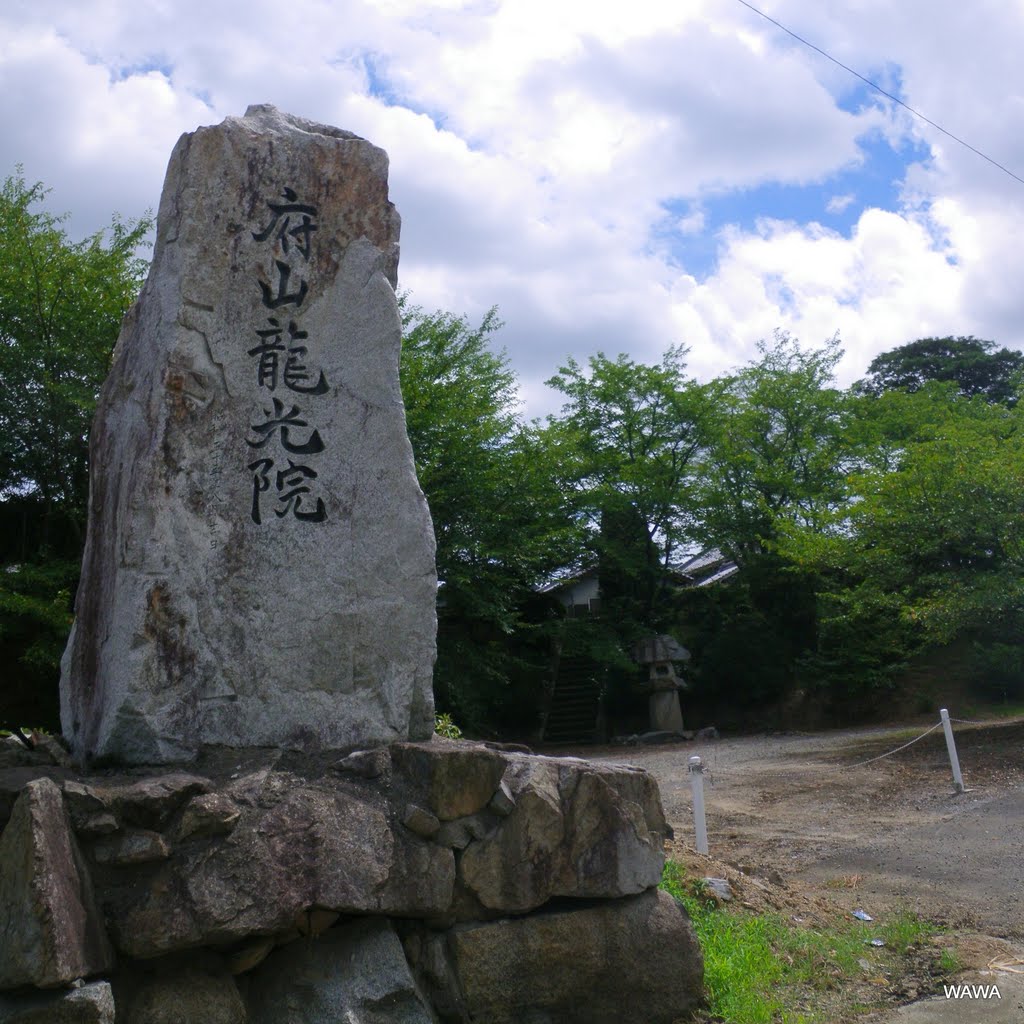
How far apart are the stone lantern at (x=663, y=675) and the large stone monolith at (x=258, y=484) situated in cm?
1688

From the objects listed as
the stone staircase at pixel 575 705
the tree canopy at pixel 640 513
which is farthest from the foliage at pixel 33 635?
the stone staircase at pixel 575 705

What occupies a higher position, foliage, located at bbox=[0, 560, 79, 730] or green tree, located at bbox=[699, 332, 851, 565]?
green tree, located at bbox=[699, 332, 851, 565]

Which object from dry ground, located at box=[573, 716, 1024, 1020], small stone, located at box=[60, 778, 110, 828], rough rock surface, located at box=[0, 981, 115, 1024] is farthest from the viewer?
dry ground, located at box=[573, 716, 1024, 1020]

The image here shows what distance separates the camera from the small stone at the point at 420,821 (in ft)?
13.3

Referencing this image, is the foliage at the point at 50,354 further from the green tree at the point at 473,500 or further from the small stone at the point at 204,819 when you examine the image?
the small stone at the point at 204,819

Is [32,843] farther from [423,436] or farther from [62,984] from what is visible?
[423,436]

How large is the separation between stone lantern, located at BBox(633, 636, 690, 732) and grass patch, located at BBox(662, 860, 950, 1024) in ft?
49.2

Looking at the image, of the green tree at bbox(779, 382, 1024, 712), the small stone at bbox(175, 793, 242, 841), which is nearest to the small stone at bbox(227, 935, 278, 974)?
the small stone at bbox(175, 793, 242, 841)

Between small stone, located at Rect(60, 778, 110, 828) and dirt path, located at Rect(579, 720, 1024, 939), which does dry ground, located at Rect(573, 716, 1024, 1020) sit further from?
small stone, located at Rect(60, 778, 110, 828)

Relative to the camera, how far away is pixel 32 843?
3.29 meters

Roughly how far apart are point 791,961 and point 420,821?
87.9 inches

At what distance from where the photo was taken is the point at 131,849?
3520mm

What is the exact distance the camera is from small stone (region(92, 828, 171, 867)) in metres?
3.52

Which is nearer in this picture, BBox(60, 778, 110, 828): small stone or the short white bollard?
BBox(60, 778, 110, 828): small stone
